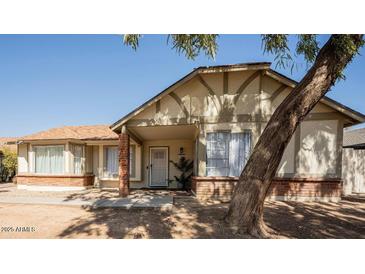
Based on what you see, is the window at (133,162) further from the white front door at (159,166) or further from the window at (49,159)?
the window at (49,159)

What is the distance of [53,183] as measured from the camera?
12.1 meters

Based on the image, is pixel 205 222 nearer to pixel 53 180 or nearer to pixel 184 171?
pixel 184 171

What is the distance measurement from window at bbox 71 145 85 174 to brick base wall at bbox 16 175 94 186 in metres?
0.59

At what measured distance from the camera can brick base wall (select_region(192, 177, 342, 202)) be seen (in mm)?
8383

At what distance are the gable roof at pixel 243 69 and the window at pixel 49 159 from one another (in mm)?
5671

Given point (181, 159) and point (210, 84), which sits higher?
point (210, 84)

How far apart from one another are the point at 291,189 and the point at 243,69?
5284 millimetres

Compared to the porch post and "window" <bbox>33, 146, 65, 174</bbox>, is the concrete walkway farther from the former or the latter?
"window" <bbox>33, 146, 65, 174</bbox>

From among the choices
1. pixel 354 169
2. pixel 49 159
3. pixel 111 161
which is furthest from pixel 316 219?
pixel 49 159

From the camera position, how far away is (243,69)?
8492 mm
